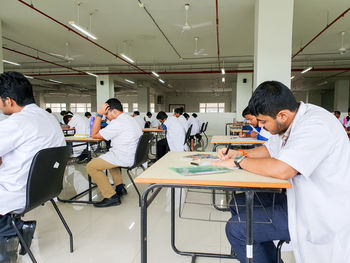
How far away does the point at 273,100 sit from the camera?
1050 millimetres

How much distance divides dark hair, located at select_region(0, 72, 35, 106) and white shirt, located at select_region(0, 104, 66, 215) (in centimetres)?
7

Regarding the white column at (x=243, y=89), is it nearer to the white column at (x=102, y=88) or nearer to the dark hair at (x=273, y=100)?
the white column at (x=102, y=88)

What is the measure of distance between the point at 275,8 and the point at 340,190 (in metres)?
3.80

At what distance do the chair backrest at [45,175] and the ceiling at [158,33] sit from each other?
14.0ft

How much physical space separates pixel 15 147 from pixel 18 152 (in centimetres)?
5

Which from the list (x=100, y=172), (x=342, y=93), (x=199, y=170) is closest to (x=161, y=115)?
(x=100, y=172)

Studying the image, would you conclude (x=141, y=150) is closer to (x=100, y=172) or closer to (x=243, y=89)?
(x=100, y=172)

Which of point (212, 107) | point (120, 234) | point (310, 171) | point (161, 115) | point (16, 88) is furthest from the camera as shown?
point (212, 107)

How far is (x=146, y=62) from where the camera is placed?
399 inches

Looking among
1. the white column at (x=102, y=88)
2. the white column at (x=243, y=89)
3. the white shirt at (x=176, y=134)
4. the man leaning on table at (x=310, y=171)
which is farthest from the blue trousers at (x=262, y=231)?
the white column at (x=102, y=88)

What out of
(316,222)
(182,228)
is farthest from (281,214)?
(182,228)

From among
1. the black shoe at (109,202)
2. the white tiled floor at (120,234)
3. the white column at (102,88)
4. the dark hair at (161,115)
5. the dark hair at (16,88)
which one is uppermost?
the white column at (102,88)

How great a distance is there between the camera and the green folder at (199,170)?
1148 mm

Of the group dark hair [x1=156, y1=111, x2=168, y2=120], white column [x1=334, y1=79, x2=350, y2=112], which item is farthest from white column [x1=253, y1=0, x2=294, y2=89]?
white column [x1=334, y1=79, x2=350, y2=112]
